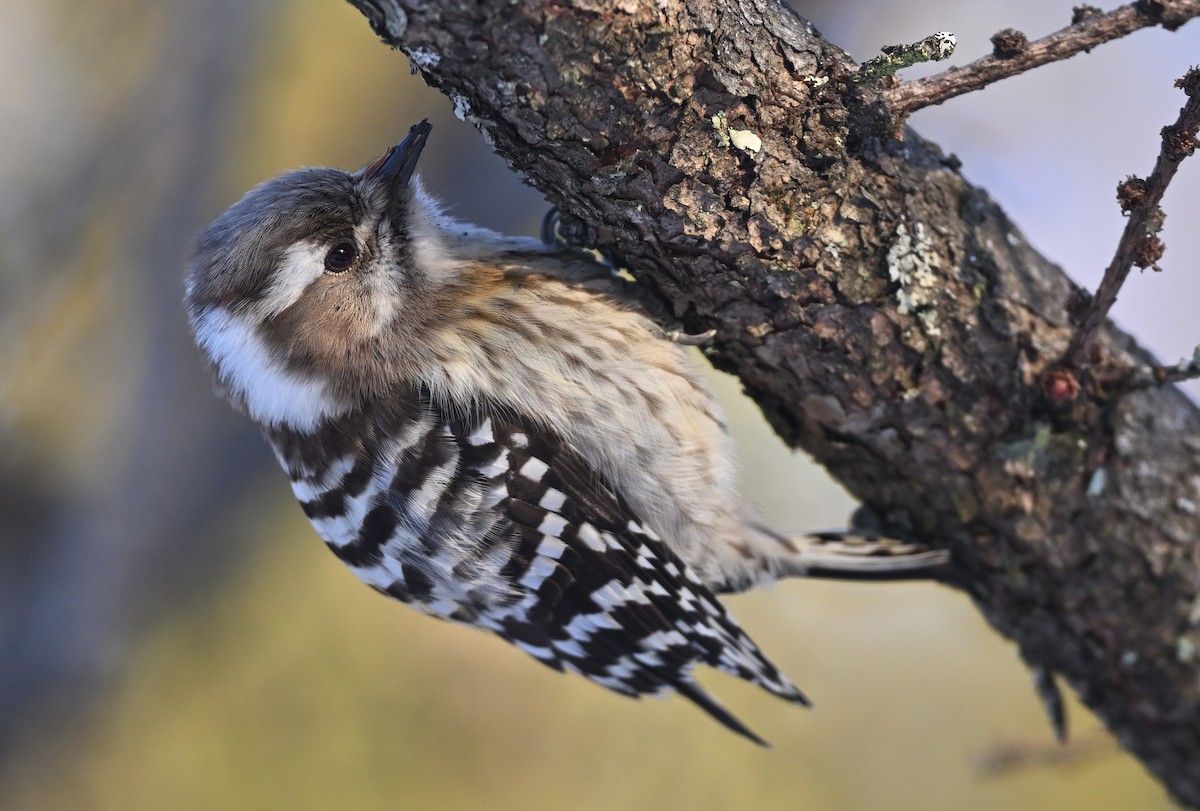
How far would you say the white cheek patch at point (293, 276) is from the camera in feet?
6.82

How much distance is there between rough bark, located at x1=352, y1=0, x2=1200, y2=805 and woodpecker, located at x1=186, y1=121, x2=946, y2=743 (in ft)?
0.97

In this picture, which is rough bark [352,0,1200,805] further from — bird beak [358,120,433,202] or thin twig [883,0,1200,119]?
bird beak [358,120,433,202]

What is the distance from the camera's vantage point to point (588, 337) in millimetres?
2191

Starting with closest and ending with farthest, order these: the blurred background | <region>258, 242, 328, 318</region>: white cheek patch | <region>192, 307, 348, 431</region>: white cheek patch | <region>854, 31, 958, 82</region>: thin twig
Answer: <region>854, 31, 958, 82</region>: thin twig, <region>258, 242, 328, 318</region>: white cheek patch, <region>192, 307, 348, 431</region>: white cheek patch, the blurred background

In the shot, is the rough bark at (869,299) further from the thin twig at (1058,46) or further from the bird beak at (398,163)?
the bird beak at (398,163)

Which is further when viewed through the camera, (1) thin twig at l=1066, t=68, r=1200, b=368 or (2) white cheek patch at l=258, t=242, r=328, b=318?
(2) white cheek patch at l=258, t=242, r=328, b=318

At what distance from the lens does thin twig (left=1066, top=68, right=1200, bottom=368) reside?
145 centimetres

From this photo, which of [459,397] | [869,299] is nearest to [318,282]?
[459,397]

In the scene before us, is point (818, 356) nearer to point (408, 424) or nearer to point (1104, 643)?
point (408, 424)

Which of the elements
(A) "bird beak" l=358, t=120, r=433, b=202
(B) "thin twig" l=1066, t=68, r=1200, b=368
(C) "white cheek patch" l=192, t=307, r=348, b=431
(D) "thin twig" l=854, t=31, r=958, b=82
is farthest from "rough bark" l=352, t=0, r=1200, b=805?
(C) "white cheek patch" l=192, t=307, r=348, b=431

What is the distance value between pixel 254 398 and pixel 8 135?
9.29 ft

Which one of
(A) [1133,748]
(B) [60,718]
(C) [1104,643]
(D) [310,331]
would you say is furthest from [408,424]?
(B) [60,718]

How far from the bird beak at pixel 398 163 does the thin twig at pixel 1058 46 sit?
1.18 m

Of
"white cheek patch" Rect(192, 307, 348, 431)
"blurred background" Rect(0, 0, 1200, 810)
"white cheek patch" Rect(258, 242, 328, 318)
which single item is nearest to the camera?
"white cheek patch" Rect(258, 242, 328, 318)
